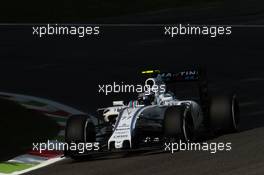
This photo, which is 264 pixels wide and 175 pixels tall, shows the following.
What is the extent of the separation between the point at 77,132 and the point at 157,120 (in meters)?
1.16

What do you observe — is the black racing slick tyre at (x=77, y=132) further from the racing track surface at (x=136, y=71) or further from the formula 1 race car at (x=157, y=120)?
the racing track surface at (x=136, y=71)

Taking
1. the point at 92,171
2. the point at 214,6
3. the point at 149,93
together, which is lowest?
the point at 92,171

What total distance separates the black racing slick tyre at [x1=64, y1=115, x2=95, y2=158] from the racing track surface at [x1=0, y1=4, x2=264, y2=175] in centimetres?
30

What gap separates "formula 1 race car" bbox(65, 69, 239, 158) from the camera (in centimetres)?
1255

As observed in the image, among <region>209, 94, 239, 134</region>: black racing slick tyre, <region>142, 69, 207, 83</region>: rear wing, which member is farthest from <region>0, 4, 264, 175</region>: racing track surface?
<region>142, 69, 207, 83</region>: rear wing

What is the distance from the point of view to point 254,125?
48.4 feet

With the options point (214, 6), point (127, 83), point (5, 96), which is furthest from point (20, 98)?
point (214, 6)

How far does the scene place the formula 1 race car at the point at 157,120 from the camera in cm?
1255

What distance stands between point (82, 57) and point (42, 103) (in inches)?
208

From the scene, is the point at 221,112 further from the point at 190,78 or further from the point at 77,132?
the point at 77,132

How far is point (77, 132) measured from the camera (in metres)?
12.9

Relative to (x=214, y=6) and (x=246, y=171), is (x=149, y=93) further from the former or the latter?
(x=214, y=6)

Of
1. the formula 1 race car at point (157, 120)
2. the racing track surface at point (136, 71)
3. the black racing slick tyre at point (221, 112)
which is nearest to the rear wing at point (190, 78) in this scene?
the formula 1 race car at point (157, 120)

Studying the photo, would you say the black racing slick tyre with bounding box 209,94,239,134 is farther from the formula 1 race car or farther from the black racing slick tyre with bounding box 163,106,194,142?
the black racing slick tyre with bounding box 163,106,194,142
